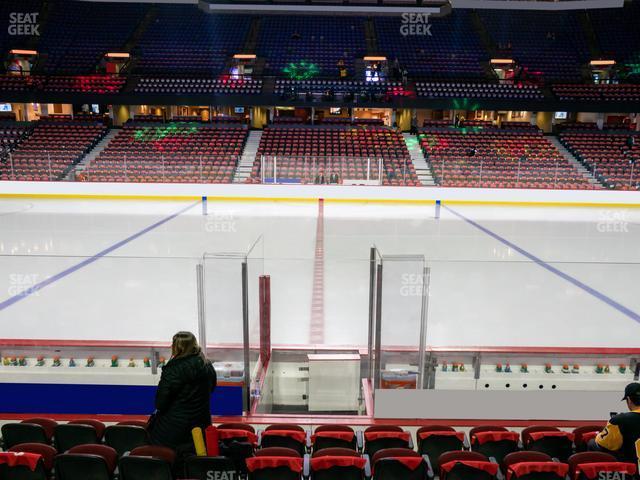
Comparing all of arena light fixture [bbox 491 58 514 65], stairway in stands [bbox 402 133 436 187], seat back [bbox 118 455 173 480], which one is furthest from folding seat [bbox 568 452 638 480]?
arena light fixture [bbox 491 58 514 65]

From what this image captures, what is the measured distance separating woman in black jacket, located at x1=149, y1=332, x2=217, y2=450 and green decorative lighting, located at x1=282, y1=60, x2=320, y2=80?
22.7 m

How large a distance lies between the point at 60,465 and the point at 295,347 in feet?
10.4

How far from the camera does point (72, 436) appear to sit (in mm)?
3598

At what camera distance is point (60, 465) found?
3004 mm

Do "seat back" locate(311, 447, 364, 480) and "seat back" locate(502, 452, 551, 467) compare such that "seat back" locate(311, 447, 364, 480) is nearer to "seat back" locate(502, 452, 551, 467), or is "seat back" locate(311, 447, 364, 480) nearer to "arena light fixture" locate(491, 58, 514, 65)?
"seat back" locate(502, 452, 551, 467)

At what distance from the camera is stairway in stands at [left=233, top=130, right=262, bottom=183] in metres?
17.6

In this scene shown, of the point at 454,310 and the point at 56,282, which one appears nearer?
the point at 56,282

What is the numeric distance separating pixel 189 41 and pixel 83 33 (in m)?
5.30

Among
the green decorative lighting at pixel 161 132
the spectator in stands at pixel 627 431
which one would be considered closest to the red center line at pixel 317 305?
the spectator in stands at pixel 627 431

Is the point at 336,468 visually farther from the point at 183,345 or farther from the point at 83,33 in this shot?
the point at 83,33

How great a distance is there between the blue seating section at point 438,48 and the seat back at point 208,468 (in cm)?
2362

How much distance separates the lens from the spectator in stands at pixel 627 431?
3178mm

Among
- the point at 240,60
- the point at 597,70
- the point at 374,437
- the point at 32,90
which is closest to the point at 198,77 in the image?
the point at 240,60

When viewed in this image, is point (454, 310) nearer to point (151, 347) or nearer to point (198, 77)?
point (151, 347)
